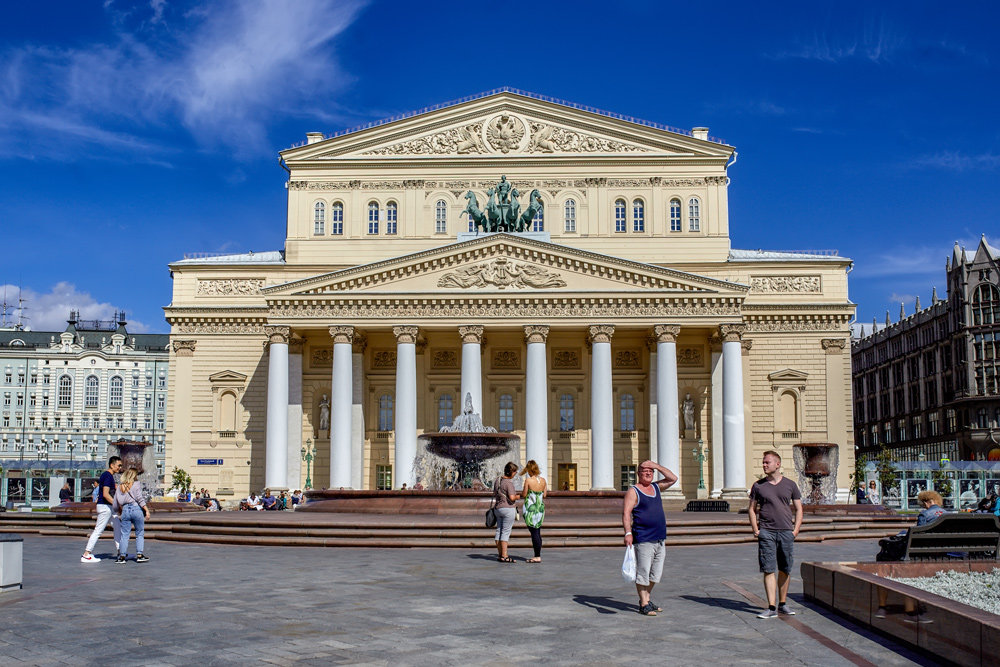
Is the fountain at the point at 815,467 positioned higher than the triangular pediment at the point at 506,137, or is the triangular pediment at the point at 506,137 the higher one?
the triangular pediment at the point at 506,137

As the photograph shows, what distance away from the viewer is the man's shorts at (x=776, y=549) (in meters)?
13.1

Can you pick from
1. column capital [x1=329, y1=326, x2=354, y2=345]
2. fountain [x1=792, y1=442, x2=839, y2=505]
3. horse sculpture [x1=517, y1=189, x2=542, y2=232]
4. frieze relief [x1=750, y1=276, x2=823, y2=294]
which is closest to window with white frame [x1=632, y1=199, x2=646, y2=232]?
horse sculpture [x1=517, y1=189, x2=542, y2=232]

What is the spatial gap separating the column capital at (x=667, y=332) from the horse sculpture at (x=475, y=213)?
10.2 meters

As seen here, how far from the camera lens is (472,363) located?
49594mm

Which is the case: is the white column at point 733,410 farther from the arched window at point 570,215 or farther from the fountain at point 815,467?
the arched window at point 570,215

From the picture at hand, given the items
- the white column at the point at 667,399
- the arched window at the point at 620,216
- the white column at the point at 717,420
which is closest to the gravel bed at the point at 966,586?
the white column at the point at 667,399

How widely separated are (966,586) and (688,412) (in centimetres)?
4185

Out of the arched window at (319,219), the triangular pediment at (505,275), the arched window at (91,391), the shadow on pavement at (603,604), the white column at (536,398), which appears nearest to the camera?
the shadow on pavement at (603,604)

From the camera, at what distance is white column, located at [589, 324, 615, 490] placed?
48750 millimetres

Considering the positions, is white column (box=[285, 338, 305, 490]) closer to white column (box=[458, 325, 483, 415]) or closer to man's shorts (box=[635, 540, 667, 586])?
white column (box=[458, 325, 483, 415])

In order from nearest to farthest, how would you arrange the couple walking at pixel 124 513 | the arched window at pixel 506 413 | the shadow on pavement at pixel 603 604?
1. the shadow on pavement at pixel 603 604
2. the couple walking at pixel 124 513
3. the arched window at pixel 506 413

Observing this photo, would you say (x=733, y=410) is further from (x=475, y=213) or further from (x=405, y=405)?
(x=475, y=213)

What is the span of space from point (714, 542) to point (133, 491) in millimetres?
13318

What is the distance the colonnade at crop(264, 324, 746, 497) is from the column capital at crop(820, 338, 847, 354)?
7.49 meters
